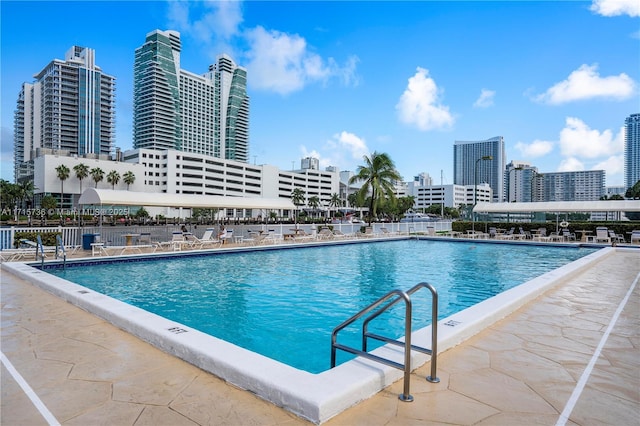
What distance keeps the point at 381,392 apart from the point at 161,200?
629 inches

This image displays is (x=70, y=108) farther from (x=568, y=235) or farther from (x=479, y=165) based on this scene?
(x=568, y=235)

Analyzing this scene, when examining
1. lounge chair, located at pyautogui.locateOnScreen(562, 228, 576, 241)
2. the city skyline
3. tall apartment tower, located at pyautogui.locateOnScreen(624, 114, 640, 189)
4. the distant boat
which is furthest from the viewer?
tall apartment tower, located at pyautogui.locateOnScreen(624, 114, 640, 189)

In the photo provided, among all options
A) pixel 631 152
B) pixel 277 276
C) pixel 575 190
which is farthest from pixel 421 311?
pixel 575 190

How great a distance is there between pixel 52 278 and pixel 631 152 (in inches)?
3788

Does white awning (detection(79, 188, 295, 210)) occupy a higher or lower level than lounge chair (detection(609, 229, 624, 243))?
higher

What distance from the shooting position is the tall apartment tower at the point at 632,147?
72188 millimetres

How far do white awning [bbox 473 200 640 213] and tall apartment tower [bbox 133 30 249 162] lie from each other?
5059 inches

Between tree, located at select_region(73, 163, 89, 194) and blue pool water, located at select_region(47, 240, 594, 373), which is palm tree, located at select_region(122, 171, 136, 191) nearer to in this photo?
tree, located at select_region(73, 163, 89, 194)

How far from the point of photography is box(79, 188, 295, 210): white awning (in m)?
15.1

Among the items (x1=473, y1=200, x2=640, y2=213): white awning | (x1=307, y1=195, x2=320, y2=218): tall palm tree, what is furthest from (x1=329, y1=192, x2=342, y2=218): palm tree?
(x1=473, y1=200, x2=640, y2=213): white awning

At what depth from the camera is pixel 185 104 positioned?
144m

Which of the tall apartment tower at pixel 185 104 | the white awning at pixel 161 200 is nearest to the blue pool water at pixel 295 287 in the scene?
the white awning at pixel 161 200

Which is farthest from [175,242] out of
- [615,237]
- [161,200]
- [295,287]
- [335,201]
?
[335,201]

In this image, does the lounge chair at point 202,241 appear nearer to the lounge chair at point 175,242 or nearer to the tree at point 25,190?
the lounge chair at point 175,242
